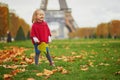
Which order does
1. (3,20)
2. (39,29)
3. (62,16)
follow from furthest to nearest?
(62,16) → (3,20) → (39,29)

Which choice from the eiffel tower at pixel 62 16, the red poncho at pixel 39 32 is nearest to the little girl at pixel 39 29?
the red poncho at pixel 39 32

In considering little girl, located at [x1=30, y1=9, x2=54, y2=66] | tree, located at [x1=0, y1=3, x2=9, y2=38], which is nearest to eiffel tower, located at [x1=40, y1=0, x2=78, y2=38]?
tree, located at [x1=0, y1=3, x2=9, y2=38]

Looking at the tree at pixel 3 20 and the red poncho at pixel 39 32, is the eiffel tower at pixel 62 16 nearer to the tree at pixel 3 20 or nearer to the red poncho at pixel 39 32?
the tree at pixel 3 20

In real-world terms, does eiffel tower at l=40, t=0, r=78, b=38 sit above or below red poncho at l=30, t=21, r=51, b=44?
below

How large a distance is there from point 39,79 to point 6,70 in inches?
50.9

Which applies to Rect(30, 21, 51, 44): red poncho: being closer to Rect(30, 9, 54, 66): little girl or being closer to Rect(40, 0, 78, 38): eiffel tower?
Rect(30, 9, 54, 66): little girl

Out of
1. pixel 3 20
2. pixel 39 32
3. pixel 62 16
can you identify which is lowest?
pixel 62 16

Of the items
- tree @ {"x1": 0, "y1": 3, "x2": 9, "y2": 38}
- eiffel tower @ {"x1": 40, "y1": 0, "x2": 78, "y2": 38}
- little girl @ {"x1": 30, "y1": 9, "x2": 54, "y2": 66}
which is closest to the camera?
little girl @ {"x1": 30, "y1": 9, "x2": 54, "y2": 66}

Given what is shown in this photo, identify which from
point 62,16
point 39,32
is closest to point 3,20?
point 62,16

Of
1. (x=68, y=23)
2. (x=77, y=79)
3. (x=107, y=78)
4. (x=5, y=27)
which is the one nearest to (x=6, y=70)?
(x=77, y=79)

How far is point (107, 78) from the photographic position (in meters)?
5.55

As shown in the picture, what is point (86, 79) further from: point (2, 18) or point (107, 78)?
point (2, 18)

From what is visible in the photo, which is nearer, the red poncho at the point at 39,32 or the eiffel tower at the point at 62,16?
the red poncho at the point at 39,32

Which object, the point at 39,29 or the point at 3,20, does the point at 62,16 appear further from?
the point at 39,29
